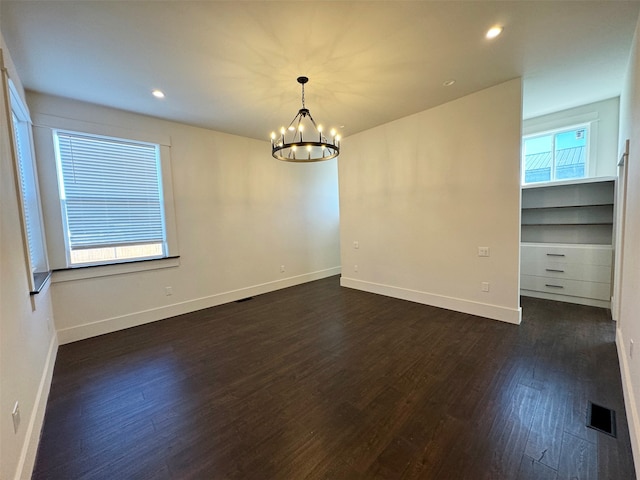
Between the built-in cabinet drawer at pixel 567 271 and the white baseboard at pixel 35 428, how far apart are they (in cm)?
580

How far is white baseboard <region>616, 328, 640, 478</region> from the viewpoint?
58.1 inches

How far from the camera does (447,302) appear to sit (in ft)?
12.9

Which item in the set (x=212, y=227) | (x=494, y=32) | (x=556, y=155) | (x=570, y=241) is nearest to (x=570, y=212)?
(x=570, y=241)

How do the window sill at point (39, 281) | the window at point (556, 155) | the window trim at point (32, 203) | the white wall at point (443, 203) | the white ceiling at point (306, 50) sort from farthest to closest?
1. the window at point (556, 155)
2. the white wall at point (443, 203)
3. the window trim at point (32, 203)
4. the window sill at point (39, 281)
5. the white ceiling at point (306, 50)

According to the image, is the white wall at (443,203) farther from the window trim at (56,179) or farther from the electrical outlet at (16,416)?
the electrical outlet at (16,416)

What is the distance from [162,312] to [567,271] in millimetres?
6076

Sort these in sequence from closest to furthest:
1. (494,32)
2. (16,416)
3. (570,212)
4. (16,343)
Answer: (16,416), (16,343), (494,32), (570,212)

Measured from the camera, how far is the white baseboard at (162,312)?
327 cm

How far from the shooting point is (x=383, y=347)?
9.33 ft

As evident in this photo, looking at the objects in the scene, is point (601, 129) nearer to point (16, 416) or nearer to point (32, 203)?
point (16, 416)

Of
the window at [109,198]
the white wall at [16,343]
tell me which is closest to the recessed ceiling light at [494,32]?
the white wall at [16,343]

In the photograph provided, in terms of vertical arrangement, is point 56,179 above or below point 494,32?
below

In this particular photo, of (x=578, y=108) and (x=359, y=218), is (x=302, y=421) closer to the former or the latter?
(x=359, y=218)

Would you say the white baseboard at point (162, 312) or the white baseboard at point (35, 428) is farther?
the white baseboard at point (162, 312)
